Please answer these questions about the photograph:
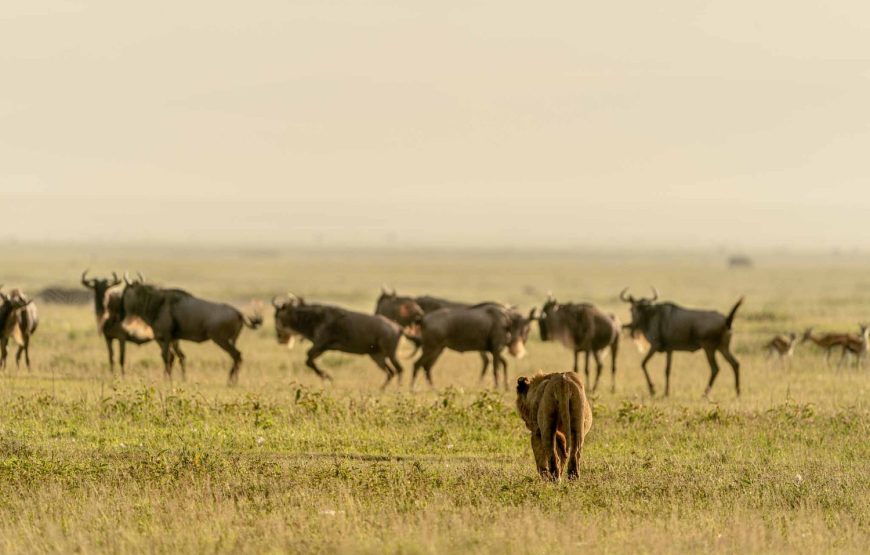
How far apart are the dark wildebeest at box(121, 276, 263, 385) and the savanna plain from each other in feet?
2.83

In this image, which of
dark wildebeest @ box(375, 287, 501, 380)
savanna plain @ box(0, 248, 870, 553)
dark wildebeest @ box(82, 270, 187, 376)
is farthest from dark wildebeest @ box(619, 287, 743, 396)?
dark wildebeest @ box(82, 270, 187, 376)

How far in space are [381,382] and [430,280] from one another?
208ft

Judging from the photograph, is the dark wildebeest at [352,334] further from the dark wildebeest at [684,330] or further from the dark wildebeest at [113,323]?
the dark wildebeest at [684,330]

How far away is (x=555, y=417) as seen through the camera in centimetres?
1309

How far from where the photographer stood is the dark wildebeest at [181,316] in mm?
24766

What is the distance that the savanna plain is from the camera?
37.5 feet

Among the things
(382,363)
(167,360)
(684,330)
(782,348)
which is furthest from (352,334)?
(782,348)

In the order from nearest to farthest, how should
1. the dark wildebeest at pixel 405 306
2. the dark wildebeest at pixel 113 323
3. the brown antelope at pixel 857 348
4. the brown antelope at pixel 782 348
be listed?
the dark wildebeest at pixel 113 323 → the dark wildebeest at pixel 405 306 → the brown antelope at pixel 857 348 → the brown antelope at pixel 782 348

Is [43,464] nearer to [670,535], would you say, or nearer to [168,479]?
[168,479]

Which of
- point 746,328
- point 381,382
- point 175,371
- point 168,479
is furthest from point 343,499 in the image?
point 746,328

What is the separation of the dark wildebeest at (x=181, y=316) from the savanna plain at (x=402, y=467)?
2.83ft

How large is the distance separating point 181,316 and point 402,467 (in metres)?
11.3

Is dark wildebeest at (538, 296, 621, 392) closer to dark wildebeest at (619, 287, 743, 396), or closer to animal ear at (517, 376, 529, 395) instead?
dark wildebeest at (619, 287, 743, 396)

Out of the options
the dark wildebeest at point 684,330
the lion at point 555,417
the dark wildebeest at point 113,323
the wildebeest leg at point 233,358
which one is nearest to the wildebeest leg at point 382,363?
the wildebeest leg at point 233,358
